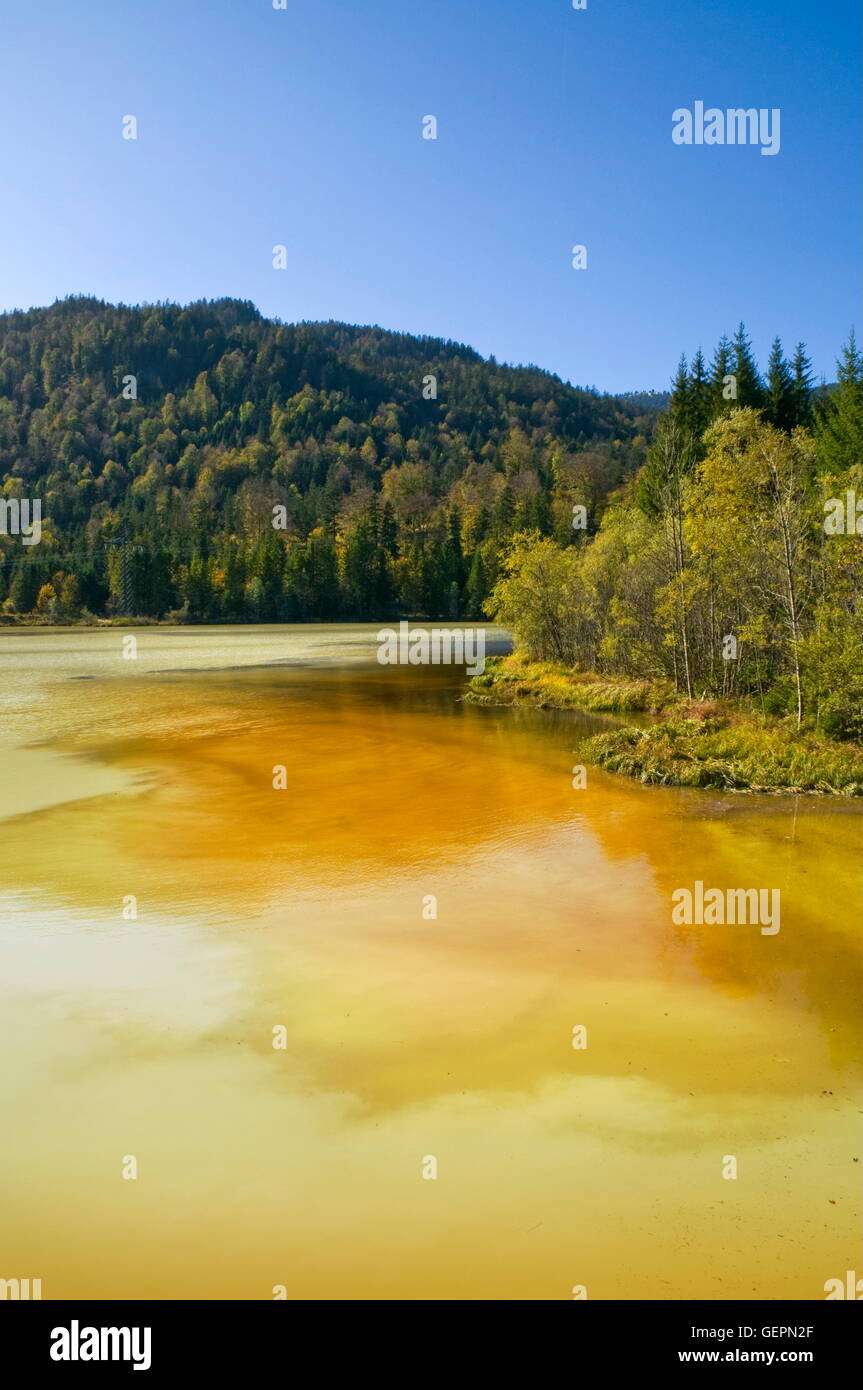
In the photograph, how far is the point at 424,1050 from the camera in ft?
28.6

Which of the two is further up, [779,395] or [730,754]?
[779,395]

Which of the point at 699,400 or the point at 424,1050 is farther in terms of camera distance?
the point at 699,400

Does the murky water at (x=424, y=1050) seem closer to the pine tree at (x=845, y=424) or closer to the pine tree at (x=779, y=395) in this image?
the pine tree at (x=845, y=424)

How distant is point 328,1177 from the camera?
6.76 metres

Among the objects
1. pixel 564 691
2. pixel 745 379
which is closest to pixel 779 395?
pixel 745 379

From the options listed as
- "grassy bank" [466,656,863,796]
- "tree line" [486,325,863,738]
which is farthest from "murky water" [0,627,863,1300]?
"tree line" [486,325,863,738]

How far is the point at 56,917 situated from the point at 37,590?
123846mm

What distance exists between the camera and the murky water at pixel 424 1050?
6062mm

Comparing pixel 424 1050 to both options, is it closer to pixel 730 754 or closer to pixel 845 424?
pixel 730 754

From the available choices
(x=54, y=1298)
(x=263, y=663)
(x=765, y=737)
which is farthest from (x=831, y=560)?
(x=263, y=663)

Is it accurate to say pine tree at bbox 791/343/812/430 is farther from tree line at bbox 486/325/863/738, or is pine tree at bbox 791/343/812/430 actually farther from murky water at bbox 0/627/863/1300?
murky water at bbox 0/627/863/1300

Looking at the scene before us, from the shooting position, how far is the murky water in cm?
606

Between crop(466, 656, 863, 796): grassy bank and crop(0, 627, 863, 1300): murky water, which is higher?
crop(466, 656, 863, 796): grassy bank
